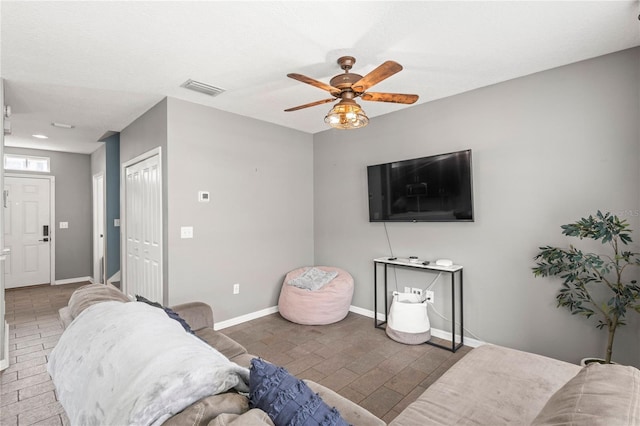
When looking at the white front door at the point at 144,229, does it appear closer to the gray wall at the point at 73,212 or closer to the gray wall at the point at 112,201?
the gray wall at the point at 112,201

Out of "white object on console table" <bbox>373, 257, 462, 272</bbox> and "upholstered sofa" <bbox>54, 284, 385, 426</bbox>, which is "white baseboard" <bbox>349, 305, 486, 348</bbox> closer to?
"white object on console table" <bbox>373, 257, 462, 272</bbox>

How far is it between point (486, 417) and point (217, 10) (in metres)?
2.55

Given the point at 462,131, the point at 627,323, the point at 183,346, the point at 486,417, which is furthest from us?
the point at 462,131

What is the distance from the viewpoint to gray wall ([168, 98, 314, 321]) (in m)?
3.33

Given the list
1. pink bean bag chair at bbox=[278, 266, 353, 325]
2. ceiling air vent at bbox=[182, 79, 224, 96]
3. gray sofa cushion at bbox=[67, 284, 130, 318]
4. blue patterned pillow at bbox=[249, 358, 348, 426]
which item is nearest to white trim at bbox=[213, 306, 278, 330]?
pink bean bag chair at bbox=[278, 266, 353, 325]

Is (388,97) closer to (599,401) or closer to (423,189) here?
(423,189)

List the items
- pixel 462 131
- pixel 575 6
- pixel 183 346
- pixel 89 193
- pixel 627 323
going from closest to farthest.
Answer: pixel 183 346
pixel 575 6
pixel 627 323
pixel 462 131
pixel 89 193

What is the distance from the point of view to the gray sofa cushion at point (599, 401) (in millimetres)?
717

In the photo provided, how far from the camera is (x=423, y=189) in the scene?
3389mm

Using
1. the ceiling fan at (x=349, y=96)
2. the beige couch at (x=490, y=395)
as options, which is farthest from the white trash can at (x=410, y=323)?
the ceiling fan at (x=349, y=96)

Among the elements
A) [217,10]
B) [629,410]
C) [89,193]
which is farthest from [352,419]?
[89,193]

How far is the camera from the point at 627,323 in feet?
7.69

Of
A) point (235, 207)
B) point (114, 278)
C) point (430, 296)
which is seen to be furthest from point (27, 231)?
point (430, 296)

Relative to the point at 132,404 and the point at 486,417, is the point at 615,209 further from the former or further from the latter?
the point at 132,404
